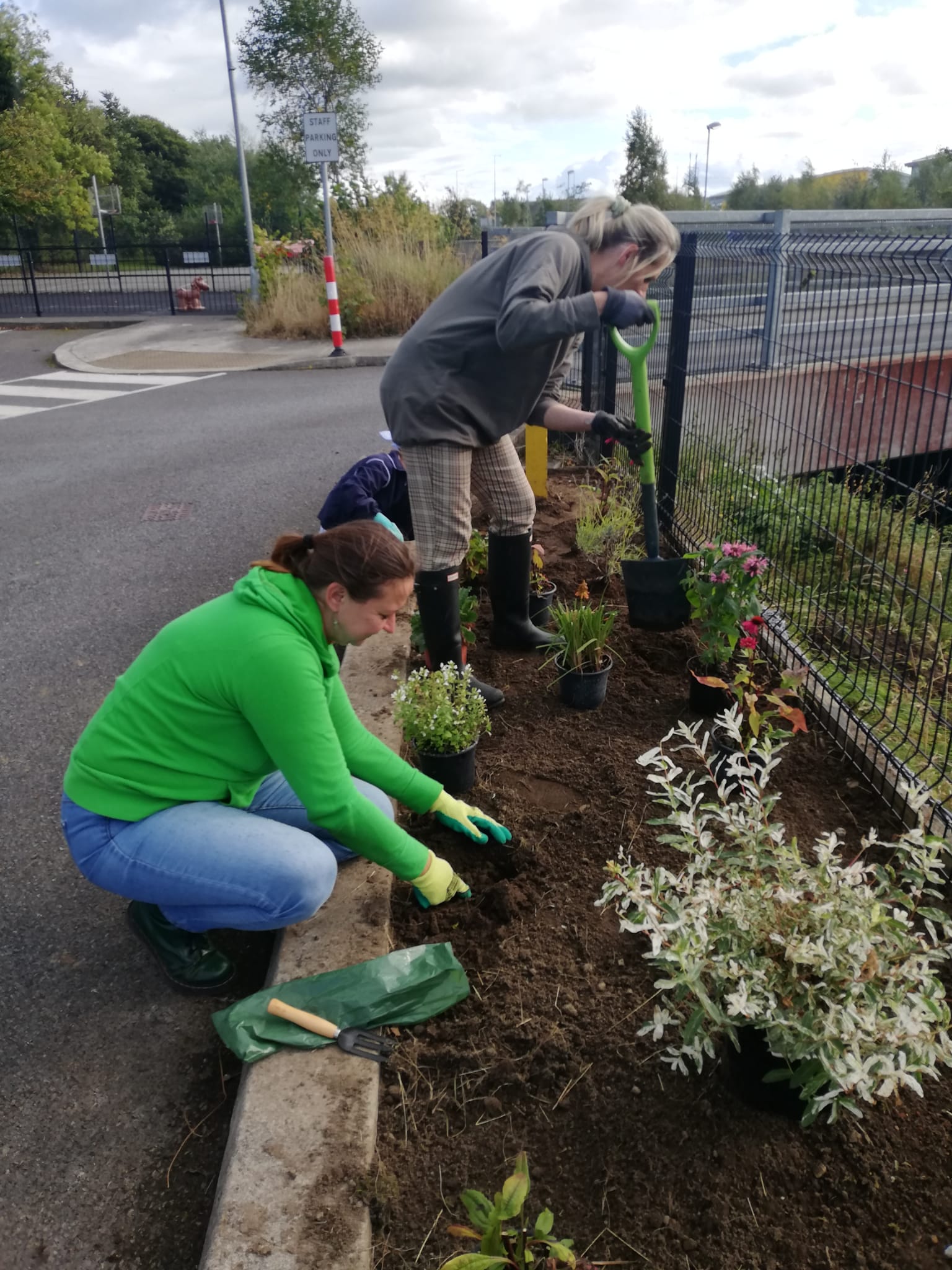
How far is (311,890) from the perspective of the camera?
7.70 ft

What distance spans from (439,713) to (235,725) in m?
0.74

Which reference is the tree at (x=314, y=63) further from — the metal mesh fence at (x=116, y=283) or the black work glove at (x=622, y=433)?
the black work glove at (x=622, y=433)

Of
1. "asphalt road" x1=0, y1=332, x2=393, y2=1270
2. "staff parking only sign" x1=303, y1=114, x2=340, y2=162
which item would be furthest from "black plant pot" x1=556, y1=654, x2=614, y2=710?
"staff parking only sign" x1=303, y1=114, x2=340, y2=162

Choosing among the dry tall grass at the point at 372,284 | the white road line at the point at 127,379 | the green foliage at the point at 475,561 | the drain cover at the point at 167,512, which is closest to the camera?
the green foliage at the point at 475,561

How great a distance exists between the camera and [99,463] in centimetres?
780

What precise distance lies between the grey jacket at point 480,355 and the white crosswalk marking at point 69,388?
26.9 ft

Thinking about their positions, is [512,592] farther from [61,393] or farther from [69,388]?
[69,388]

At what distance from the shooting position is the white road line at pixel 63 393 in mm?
10852

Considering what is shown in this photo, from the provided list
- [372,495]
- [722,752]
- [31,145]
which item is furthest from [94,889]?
[31,145]

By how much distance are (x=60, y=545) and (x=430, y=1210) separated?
5.09 metres

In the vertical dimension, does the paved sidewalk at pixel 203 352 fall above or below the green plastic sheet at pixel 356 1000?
above

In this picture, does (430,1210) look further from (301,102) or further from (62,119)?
(62,119)

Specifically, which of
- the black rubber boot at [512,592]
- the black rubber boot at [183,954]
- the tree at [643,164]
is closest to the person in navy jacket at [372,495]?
the black rubber boot at [512,592]

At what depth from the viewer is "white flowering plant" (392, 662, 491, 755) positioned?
2906 mm
